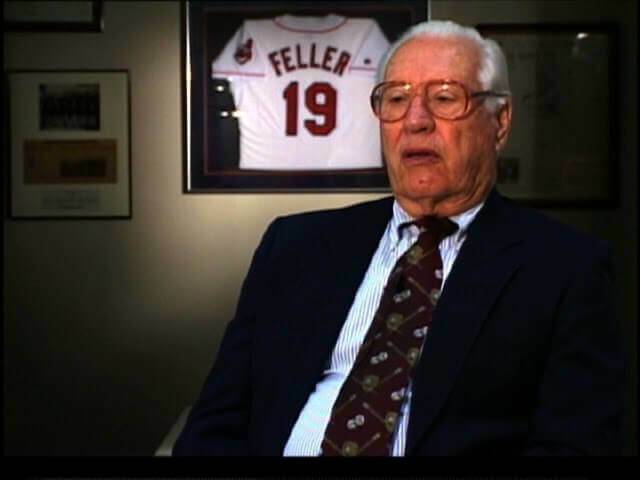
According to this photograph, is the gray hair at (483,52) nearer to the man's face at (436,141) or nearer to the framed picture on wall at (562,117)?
the man's face at (436,141)

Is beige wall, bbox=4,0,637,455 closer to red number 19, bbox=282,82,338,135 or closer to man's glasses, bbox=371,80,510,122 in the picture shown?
red number 19, bbox=282,82,338,135

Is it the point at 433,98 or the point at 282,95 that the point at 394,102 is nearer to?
the point at 433,98

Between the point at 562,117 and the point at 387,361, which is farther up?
the point at 562,117

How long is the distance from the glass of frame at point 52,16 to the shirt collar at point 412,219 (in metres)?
0.48

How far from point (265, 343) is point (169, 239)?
30cm

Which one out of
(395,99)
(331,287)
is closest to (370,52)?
(395,99)

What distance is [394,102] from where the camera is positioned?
0.79 meters

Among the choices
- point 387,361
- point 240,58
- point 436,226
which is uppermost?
point 240,58

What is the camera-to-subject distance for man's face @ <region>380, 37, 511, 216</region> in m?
0.78

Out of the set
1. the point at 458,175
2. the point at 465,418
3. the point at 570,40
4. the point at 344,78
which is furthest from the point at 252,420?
the point at 570,40

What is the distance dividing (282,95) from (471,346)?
17.7 inches

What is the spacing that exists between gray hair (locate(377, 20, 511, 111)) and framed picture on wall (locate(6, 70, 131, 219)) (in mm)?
395

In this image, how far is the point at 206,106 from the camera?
100 centimetres

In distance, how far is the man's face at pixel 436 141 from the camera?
0.78 m
